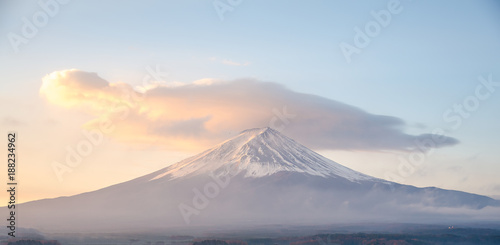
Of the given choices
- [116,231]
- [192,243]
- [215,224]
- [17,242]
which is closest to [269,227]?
[215,224]

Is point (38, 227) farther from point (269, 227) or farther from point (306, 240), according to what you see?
point (306, 240)

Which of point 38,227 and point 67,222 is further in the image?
point 67,222

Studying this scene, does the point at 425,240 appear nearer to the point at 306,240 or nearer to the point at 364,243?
the point at 364,243

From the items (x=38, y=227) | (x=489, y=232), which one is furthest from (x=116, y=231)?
(x=489, y=232)

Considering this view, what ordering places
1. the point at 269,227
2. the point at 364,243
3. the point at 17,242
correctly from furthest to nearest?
the point at 269,227
the point at 364,243
the point at 17,242

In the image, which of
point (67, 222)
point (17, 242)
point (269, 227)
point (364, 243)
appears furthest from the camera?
point (67, 222)

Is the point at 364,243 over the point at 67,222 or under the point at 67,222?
under

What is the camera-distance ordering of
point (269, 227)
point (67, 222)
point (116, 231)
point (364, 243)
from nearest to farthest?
point (364, 243), point (116, 231), point (269, 227), point (67, 222)

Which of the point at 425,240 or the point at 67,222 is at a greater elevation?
the point at 67,222

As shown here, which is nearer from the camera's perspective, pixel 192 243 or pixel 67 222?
pixel 192 243
